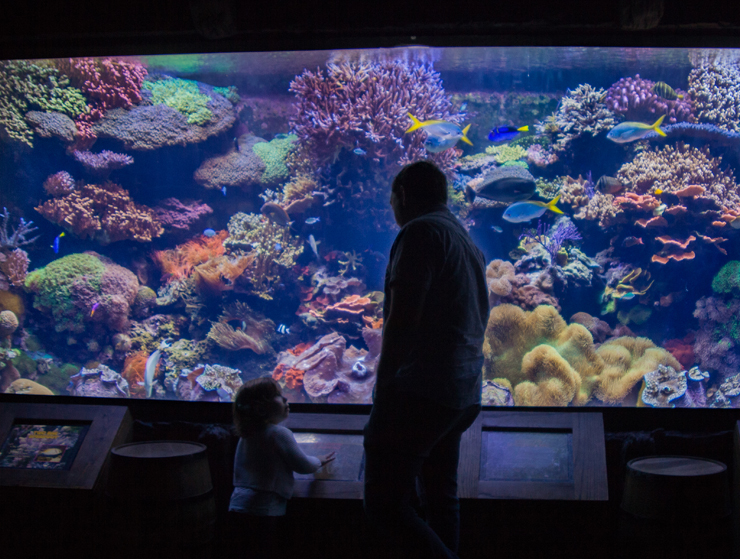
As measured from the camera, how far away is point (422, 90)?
4.45 meters

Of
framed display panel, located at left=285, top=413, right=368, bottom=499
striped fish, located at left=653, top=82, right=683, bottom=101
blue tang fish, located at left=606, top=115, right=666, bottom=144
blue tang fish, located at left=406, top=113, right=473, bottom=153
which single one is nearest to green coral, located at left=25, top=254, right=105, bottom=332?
framed display panel, located at left=285, top=413, right=368, bottom=499

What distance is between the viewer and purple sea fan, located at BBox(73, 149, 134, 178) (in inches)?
194

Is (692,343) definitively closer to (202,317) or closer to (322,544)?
(322,544)

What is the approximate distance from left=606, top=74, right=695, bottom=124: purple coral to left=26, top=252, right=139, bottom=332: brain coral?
17.8ft

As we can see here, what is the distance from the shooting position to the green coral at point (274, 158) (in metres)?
4.91

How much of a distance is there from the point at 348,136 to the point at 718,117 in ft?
11.4

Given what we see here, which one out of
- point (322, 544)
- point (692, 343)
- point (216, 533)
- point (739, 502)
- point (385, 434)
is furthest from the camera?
point (692, 343)

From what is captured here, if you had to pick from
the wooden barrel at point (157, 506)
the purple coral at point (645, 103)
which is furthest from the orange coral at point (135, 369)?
the purple coral at point (645, 103)

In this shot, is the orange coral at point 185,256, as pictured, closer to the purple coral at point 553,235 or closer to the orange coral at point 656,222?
the purple coral at point 553,235

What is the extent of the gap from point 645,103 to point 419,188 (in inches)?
140

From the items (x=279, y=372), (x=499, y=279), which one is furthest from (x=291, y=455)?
A: (x=499, y=279)

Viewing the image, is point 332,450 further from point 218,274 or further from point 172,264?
point 172,264

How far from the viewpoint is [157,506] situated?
2.38m

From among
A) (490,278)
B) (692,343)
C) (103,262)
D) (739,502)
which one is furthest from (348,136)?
(739,502)
